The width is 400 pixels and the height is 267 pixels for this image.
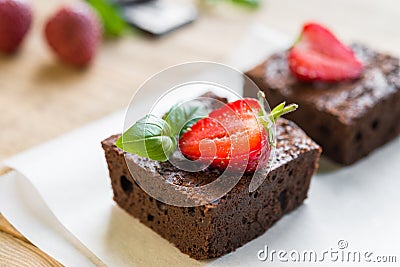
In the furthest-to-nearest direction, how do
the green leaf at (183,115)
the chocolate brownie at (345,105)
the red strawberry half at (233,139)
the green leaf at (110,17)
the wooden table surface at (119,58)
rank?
the green leaf at (110,17), the wooden table surface at (119,58), the chocolate brownie at (345,105), the green leaf at (183,115), the red strawberry half at (233,139)

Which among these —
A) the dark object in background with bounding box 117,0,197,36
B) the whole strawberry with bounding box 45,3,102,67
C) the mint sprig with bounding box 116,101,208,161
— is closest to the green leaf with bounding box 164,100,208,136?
the mint sprig with bounding box 116,101,208,161

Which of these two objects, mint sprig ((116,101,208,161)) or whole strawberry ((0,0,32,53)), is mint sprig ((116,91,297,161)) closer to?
mint sprig ((116,101,208,161))

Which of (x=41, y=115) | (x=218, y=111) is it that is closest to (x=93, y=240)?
(x=218, y=111)

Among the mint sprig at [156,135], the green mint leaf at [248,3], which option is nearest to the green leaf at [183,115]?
the mint sprig at [156,135]

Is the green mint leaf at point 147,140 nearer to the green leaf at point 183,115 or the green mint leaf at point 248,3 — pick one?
the green leaf at point 183,115

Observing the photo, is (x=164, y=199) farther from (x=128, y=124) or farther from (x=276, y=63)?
(x=276, y=63)
